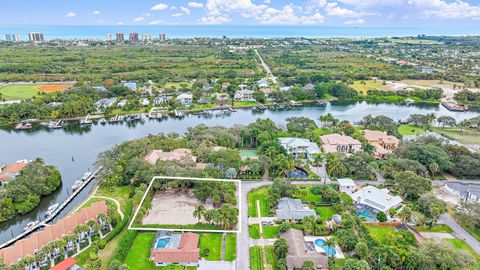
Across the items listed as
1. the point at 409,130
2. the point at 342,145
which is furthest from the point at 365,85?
the point at 342,145

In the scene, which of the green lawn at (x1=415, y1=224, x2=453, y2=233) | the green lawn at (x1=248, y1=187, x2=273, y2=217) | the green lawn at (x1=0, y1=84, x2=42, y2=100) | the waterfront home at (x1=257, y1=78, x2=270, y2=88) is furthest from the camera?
the waterfront home at (x1=257, y1=78, x2=270, y2=88)

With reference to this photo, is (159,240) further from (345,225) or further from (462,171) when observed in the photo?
(462,171)

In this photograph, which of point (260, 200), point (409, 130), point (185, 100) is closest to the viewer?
point (260, 200)

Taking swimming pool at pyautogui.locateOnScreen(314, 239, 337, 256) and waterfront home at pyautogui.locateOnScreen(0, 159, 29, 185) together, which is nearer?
swimming pool at pyautogui.locateOnScreen(314, 239, 337, 256)

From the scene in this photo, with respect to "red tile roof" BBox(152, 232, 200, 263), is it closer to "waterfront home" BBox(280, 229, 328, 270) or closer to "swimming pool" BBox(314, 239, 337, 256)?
"waterfront home" BBox(280, 229, 328, 270)

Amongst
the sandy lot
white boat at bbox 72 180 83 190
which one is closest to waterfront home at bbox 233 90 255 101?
the sandy lot

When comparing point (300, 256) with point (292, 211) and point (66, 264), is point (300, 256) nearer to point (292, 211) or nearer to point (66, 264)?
point (292, 211)
